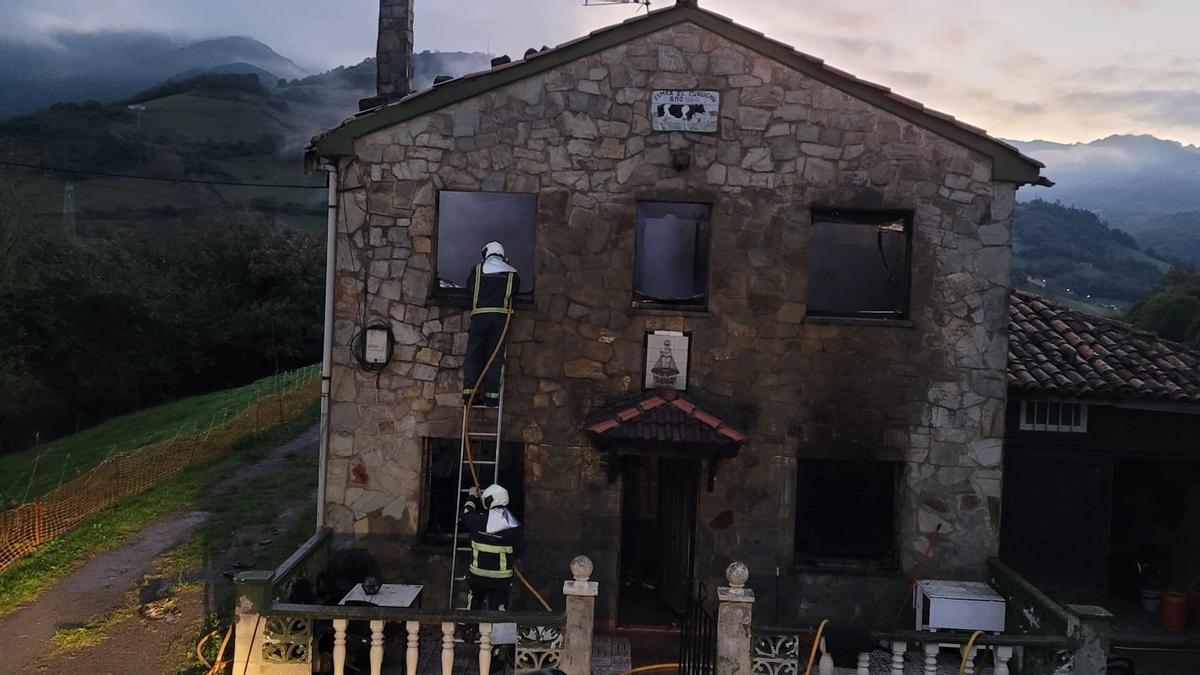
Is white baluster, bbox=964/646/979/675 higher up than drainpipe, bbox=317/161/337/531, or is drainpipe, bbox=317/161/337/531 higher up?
drainpipe, bbox=317/161/337/531

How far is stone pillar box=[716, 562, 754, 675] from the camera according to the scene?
7852mm

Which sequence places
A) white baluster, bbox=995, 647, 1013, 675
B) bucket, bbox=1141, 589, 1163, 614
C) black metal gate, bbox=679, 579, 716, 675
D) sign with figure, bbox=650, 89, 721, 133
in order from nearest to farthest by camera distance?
white baluster, bbox=995, 647, 1013, 675
black metal gate, bbox=679, 579, 716, 675
sign with figure, bbox=650, 89, 721, 133
bucket, bbox=1141, 589, 1163, 614

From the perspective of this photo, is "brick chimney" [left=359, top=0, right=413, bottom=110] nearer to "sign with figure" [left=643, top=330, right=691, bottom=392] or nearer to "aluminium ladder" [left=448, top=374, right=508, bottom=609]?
"aluminium ladder" [left=448, top=374, right=508, bottom=609]

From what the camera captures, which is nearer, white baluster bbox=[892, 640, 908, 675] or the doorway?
white baluster bbox=[892, 640, 908, 675]

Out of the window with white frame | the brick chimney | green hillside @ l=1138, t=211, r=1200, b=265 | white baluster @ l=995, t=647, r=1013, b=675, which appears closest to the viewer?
white baluster @ l=995, t=647, r=1013, b=675

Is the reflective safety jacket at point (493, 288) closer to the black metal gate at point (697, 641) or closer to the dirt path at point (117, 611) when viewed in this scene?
the black metal gate at point (697, 641)

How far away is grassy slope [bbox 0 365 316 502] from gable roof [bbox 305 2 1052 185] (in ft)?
43.5

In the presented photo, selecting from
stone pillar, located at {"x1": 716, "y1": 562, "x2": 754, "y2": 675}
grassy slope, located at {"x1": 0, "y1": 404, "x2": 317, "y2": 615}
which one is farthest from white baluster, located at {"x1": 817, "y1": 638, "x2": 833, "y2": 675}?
grassy slope, located at {"x1": 0, "y1": 404, "x2": 317, "y2": 615}

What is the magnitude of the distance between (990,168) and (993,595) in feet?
16.4

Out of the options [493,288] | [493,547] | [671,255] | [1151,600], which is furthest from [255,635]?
[1151,600]

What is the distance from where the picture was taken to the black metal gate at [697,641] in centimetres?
823

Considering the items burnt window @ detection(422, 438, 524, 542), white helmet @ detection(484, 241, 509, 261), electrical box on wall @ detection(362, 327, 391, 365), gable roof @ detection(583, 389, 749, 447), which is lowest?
burnt window @ detection(422, 438, 524, 542)

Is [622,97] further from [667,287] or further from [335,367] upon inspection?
[335,367]

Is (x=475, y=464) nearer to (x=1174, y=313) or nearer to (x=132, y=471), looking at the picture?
(x=132, y=471)
